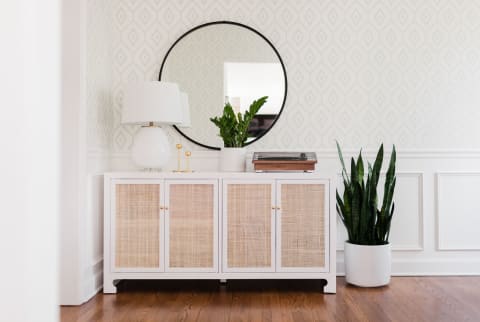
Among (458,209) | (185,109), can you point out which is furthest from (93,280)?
(458,209)

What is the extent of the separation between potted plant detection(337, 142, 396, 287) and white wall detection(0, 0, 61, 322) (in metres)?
2.45

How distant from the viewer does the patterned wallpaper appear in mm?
3088

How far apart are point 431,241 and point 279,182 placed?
129 centimetres

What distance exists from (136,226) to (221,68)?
124cm

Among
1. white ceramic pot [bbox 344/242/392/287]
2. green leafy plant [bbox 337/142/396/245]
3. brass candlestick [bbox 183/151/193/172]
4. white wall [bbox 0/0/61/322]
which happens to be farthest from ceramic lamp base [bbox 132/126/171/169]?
white wall [bbox 0/0/61/322]

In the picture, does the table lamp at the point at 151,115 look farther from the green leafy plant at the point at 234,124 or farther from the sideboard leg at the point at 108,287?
the sideboard leg at the point at 108,287

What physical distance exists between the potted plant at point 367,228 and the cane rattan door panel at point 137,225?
1.21m

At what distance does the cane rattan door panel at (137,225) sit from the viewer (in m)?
2.63

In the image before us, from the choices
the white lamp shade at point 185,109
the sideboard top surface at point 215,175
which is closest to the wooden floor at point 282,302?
the sideboard top surface at point 215,175

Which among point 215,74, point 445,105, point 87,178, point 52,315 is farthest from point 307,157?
point 52,315

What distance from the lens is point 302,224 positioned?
2.65m

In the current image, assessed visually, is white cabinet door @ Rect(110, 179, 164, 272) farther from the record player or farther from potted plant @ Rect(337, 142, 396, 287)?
potted plant @ Rect(337, 142, 396, 287)

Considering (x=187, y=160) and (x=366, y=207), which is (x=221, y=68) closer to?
(x=187, y=160)

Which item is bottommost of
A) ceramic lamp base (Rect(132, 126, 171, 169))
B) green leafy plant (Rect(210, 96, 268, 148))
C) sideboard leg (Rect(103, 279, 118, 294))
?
sideboard leg (Rect(103, 279, 118, 294))
